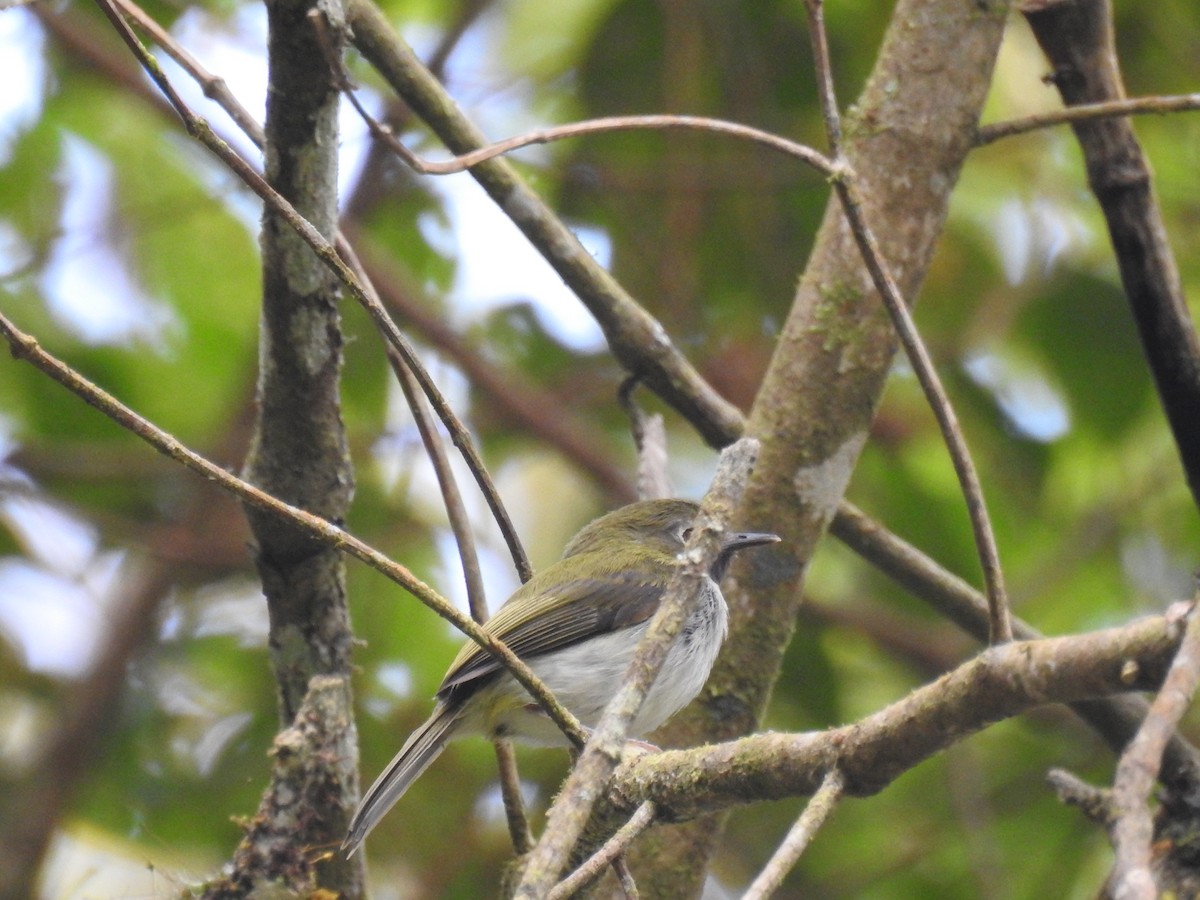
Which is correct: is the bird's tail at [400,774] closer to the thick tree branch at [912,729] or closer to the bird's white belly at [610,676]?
the bird's white belly at [610,676]

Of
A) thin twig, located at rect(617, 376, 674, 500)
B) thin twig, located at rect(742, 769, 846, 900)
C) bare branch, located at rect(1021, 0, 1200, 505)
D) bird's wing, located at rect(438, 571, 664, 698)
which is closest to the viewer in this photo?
thin twig, located at rect(742, 769, 846, 900)

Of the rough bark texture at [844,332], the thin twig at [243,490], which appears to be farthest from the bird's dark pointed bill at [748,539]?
the thin twig at [243,490]

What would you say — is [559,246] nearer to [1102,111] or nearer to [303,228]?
[1102,111]

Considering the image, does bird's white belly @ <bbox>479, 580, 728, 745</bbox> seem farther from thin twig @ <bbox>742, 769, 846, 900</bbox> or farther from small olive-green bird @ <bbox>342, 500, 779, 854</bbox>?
thin twig @ <bbox>742, 769, 846, 900</bbox>

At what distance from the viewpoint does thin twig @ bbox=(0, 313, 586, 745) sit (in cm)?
207

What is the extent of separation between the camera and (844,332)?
3992 mm

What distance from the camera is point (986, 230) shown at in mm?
7105

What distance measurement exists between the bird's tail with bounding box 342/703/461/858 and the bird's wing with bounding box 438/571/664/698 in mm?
326

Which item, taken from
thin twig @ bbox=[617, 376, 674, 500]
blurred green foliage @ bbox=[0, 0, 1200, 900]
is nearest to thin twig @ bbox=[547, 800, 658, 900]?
thin twig @ bbox=[617, 376, 674, 500]

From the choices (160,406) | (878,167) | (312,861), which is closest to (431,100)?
(878,167)

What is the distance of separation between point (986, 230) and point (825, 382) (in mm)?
3538

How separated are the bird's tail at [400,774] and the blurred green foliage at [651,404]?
236 cm

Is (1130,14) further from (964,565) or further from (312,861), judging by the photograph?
(312,861)

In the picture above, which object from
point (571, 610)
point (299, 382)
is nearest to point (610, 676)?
point (571, 610)
